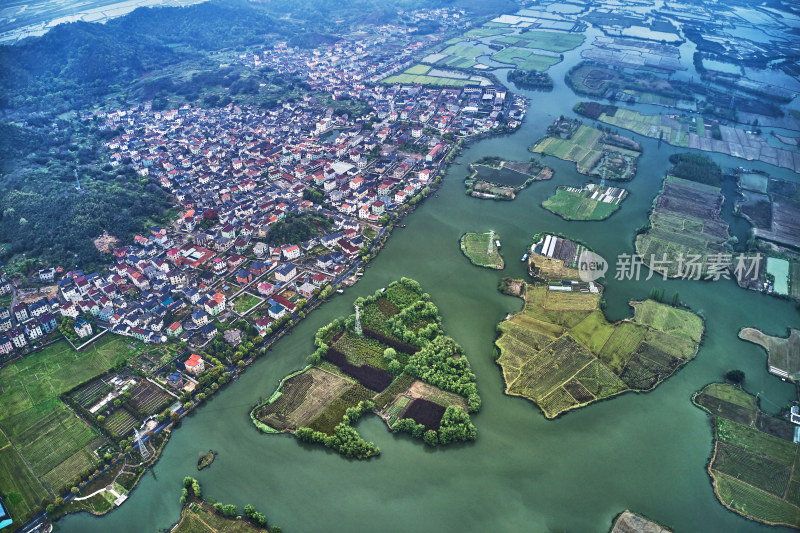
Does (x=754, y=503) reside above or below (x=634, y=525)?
below

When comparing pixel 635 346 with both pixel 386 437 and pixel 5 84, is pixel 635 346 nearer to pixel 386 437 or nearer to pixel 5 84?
pixel 386 437

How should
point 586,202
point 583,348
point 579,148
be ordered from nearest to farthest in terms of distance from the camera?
point 583,348 → point 586,202 → point 579,148

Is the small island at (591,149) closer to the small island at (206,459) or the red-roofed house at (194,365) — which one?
the red-roofed house at (194,365)

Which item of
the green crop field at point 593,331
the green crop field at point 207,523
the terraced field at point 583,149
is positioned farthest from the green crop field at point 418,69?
the green crop field at point 207,523

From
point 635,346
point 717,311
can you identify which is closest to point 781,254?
point 717,311

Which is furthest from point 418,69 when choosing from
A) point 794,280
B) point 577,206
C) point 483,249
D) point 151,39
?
point 794,280

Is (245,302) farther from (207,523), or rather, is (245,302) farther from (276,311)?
(207,523)
